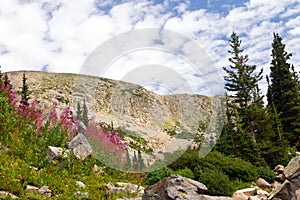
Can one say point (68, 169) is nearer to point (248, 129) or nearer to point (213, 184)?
point (213, 184)

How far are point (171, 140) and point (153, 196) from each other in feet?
51.3

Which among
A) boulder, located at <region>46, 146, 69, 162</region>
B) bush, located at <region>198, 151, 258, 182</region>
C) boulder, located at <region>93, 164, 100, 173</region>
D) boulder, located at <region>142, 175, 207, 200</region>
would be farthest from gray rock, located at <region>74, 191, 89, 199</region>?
bush, located at <region>198, 151, 258, 182</region>

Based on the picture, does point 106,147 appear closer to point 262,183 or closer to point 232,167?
point 232,167

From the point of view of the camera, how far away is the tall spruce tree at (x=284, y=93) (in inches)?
1033

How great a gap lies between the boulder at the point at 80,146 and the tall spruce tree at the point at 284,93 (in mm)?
20684

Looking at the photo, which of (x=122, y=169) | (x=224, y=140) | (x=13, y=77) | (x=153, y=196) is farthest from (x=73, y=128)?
(x=13, y=77)

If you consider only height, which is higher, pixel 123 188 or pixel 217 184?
pixel 123 188

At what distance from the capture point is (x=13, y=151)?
316 inches

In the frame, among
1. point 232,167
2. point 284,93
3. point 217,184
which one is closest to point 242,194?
point 217,184

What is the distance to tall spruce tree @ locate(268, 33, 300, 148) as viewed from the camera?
2623 centimetres

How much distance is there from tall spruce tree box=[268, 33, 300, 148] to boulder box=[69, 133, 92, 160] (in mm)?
20684

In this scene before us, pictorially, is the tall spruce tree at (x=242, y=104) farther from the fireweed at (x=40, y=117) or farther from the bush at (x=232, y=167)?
the fireweed at (x=40, y=117)

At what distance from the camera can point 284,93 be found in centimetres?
2820

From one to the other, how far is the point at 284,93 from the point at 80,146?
24.5 meters
